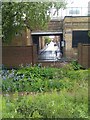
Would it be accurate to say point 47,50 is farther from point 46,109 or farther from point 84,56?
point 46,109

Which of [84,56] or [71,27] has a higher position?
[71,27]

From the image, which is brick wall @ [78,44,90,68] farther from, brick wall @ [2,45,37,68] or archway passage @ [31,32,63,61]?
archway passage @ [31,32,63,61]

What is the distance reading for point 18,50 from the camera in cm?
1834

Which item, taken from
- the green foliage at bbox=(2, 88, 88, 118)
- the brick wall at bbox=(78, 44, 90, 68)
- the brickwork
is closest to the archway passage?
the brickwork

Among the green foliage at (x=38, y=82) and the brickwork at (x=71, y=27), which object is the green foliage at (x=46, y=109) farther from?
the brickwork at (x=71, y=27)

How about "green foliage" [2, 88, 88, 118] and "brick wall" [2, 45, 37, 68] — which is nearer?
"green foliage" [2, 88, 88, 118]

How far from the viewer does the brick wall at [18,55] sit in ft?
58.8

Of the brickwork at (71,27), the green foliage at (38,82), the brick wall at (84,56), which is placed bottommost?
the green foliage at (38,82)

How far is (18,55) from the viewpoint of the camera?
714 inches


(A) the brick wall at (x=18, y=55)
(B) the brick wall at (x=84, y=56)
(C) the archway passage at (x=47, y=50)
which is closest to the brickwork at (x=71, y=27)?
(C) the archway passage at (x=47, y=50)

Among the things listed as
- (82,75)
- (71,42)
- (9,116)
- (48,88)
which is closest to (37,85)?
(48,88)

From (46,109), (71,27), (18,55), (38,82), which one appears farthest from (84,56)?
(46,109)

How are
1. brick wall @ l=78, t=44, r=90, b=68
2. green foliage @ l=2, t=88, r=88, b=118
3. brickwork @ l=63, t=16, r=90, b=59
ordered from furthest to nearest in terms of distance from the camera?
brickwork @ l=63, t=16, r=90, b=59 < brick wall @ l=78, t=44, r=90, b=68 < green foliage @ l=2, t=88, r=88, b=118

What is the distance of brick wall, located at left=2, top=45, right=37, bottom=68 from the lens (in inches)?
706
